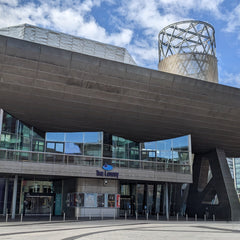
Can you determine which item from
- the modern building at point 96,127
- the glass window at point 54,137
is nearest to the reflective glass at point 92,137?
the modern building at point 96,127

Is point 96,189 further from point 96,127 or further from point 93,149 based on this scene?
point 96,127

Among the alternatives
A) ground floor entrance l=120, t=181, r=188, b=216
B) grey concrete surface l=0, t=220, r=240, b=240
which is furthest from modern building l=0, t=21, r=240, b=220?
grey concrete surface l=0, t=220, r=240, b=240

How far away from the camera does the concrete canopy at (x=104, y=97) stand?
867 inches

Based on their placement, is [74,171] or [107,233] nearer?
[107,233]

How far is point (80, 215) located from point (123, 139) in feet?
35.8

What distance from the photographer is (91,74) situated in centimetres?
2334

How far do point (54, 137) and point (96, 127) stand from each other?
4849 millimetres

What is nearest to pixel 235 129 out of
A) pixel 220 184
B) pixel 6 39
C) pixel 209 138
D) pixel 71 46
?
pixel 209 138

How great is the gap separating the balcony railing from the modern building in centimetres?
9

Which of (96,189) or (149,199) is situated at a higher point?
(96,189)

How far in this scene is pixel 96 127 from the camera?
31812 mm

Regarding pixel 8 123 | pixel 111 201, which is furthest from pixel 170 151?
pixel 8 123

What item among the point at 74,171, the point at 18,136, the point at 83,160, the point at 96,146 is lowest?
the point at 74,171

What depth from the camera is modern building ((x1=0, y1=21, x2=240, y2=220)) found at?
23.0 meters
